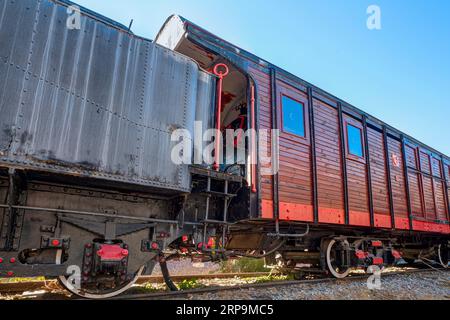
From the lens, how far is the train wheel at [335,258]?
242 inches

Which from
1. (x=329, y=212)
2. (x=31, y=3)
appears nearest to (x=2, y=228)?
(x=31, y=3)

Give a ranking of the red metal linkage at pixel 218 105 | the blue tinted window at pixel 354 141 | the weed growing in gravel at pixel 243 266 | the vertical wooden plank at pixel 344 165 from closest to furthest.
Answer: the red metal linkage at pixel 218 105 → the vertical wooden plank at pixel 344 165 → the blue tinted window at pixel 354 141 → the weed growing in gravel at pixel 243 266

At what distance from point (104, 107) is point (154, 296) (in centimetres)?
245

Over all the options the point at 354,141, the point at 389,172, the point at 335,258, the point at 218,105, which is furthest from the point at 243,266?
the point at 218,105

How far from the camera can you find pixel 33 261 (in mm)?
3182

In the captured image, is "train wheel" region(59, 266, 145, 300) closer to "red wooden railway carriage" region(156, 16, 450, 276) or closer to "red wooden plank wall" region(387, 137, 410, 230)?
"red wooden railway carriage" region(156, 16, 450, 276)

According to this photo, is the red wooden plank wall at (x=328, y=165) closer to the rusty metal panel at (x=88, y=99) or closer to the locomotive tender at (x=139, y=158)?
the locomotive tender at (x=139, y=158)

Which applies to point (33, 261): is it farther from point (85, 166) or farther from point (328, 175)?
point (328, 175)

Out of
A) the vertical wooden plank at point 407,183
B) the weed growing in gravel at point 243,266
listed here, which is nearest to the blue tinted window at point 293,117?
the vertical wooden plank at point 407,183

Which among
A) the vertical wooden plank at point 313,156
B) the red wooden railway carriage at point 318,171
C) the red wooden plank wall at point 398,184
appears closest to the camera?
the red wooden railway carriage at point 318,171

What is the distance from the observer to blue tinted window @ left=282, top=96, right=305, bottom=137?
18.0 feet

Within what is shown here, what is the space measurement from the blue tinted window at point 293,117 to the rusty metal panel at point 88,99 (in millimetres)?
2066

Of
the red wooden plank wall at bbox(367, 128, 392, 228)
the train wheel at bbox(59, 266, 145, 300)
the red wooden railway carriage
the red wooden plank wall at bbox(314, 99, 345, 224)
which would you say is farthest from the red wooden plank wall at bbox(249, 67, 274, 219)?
the red wooden plank wall at bbox(367, 128, 392, 228)

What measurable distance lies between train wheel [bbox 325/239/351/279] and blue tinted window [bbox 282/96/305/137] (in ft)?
7.96
